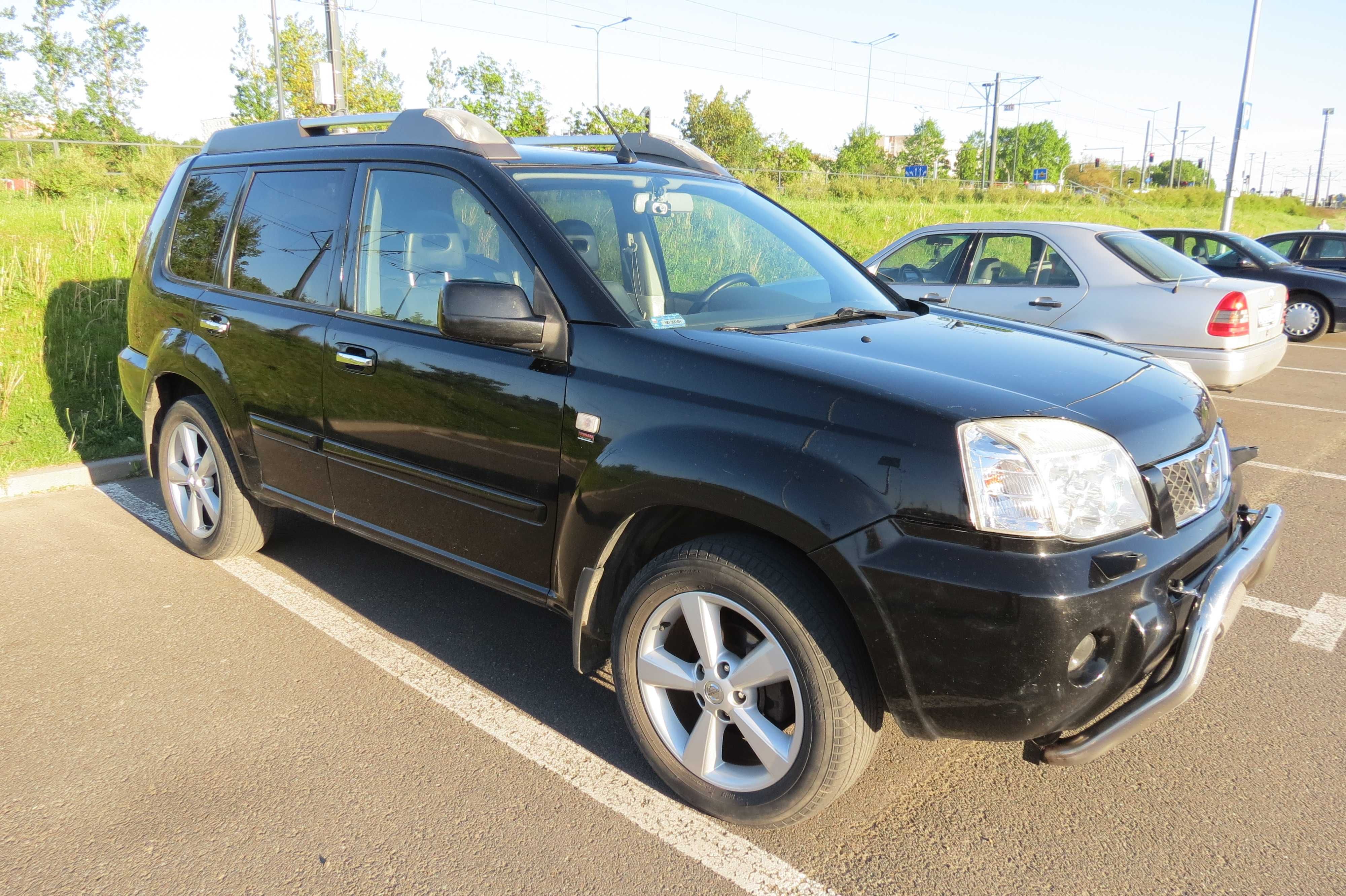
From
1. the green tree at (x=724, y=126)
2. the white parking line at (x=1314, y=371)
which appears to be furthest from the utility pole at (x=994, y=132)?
the white parking line at (x=1314, y=371)

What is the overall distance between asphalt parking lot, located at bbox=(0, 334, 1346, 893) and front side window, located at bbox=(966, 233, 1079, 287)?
394 centimetres

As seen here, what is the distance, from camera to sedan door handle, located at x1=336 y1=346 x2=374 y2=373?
3236 millimetres

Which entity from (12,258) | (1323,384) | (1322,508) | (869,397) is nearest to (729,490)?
(869,397)

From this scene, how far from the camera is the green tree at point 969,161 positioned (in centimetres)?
8400

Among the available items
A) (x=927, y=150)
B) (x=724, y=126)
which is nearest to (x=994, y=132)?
(x=724, y=126)

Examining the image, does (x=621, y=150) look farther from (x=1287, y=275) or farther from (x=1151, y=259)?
(x=1287, y=275)

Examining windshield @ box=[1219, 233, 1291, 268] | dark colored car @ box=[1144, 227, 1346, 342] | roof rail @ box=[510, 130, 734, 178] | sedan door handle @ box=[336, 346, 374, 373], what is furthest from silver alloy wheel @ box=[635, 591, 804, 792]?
windshield @ box=[1219, 233, 1291, 268]

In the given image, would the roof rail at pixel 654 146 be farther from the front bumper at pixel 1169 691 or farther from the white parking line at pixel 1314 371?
the white parking line at pixel 1314 371

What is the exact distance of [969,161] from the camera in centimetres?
8450

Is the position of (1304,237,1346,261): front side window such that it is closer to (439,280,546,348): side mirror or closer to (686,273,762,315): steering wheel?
(686,273,762,315): steering wheel

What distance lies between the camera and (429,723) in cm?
308

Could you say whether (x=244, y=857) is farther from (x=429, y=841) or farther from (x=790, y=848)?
(x=790, y=848)

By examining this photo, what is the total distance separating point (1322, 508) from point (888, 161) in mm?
77448

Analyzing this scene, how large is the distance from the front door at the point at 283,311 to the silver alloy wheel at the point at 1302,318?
42.2 ft
